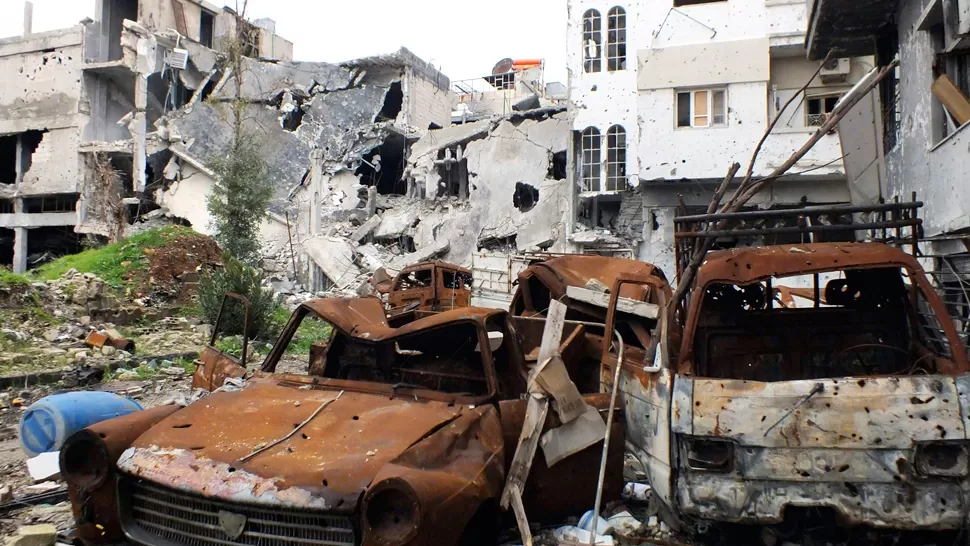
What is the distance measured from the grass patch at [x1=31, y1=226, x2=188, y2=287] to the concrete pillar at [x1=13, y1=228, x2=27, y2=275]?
12.7 m

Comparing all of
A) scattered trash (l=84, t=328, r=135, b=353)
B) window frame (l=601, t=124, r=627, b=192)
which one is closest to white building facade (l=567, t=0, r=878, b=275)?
window frame (l=601, t=124, r=627, b=192)

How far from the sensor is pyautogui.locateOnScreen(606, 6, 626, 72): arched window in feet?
66.2

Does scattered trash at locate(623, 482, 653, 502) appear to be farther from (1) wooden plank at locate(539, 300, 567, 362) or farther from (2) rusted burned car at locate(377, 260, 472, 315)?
(2) rusted burned car at locate(377, 260, 472, 315)

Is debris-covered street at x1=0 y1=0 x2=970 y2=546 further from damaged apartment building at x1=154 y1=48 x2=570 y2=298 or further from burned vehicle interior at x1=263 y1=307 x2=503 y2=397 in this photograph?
damaged apartment building at x1=154 y1=48 x2=570 y2=298

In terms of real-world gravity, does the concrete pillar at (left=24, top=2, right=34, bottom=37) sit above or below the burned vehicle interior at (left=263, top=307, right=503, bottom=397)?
above

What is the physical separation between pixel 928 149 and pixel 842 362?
5.14 m

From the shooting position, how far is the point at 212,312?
13984mm

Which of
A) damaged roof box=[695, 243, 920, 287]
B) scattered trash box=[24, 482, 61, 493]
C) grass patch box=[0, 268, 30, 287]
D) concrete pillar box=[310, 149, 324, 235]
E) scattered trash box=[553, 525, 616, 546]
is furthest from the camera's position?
concrete pillar box=[310, 149, 324, 235]

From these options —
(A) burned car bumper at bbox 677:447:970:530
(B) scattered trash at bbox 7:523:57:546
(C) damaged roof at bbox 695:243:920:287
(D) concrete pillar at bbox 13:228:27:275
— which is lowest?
(B) scattered trash at bbox 7:523:57:546

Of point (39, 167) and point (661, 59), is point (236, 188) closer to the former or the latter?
point (661, 59)

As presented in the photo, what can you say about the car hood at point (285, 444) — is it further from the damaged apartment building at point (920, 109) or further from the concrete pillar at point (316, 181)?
the concrete pillar at point (316, 181)

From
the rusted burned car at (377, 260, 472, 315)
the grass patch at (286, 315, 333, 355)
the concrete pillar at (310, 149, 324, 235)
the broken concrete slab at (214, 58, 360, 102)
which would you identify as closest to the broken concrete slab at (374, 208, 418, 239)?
the concrete pillar at (310, 149, 324, 235)

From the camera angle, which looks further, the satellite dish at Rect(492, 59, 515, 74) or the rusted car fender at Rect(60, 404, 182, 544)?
the satellite dish at Rect(492, 59, 515, 74)

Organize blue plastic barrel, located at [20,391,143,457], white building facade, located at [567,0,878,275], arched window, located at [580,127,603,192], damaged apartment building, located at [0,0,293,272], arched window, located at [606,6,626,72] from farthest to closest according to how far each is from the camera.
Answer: damaged apartment building, located at [0,0,293,272]
arched window, located at [580,127,603,192]
arched window, located at [606,6,626,72]
white building facade, located at [567,0,878,275]
blue plastic barrel, located at [20,391,143,457]
